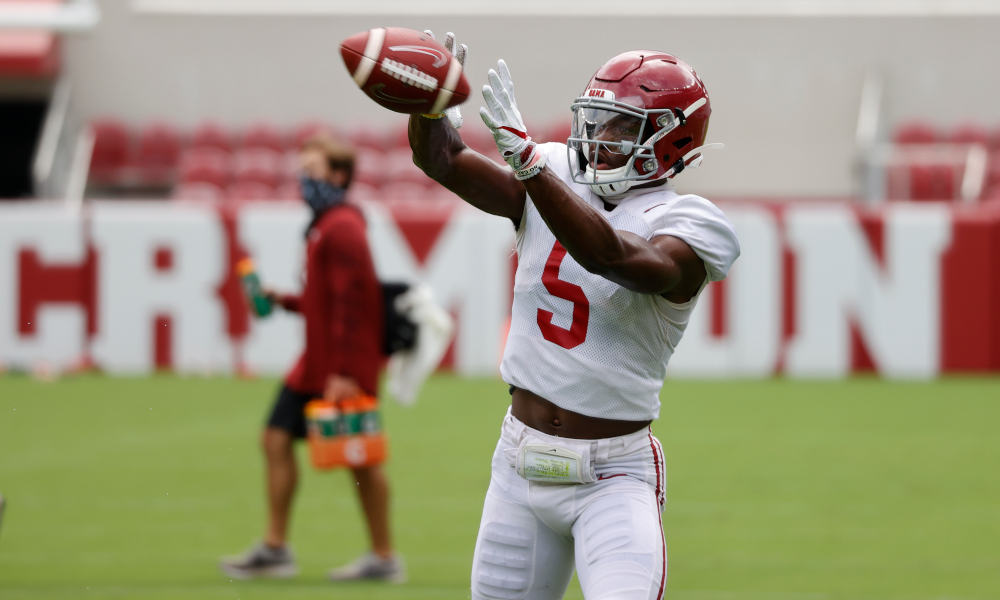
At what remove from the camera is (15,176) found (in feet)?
60.1

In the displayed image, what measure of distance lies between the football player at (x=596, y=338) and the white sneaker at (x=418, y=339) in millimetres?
2932

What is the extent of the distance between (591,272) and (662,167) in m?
0.45

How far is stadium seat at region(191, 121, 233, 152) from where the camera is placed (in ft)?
58.0

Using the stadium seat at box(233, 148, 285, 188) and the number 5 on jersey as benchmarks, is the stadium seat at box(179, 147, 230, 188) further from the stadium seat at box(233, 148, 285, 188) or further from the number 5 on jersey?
the number 5 on jersey

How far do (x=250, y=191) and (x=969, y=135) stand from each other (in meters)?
9.79

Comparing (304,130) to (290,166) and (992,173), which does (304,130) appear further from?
(992,173)

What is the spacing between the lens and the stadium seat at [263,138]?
694 inches

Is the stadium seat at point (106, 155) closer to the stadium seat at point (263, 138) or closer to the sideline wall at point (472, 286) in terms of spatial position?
the stadium seat at point (263, 138)

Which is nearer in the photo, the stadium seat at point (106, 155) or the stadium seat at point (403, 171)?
the stadium seat at point (403, 171)

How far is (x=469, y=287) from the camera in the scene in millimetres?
13406

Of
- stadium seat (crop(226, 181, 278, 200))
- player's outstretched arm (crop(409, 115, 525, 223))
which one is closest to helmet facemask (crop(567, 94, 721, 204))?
player's outstretched arm (crop(409, 115, 525, 223))

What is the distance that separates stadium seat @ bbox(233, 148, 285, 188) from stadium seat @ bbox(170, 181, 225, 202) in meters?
0.40

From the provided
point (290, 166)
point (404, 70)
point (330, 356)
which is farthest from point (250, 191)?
point (404, 70)

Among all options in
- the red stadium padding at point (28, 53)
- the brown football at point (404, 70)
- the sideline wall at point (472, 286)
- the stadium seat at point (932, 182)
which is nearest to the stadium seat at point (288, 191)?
the sideline wall at point (472, 286)
